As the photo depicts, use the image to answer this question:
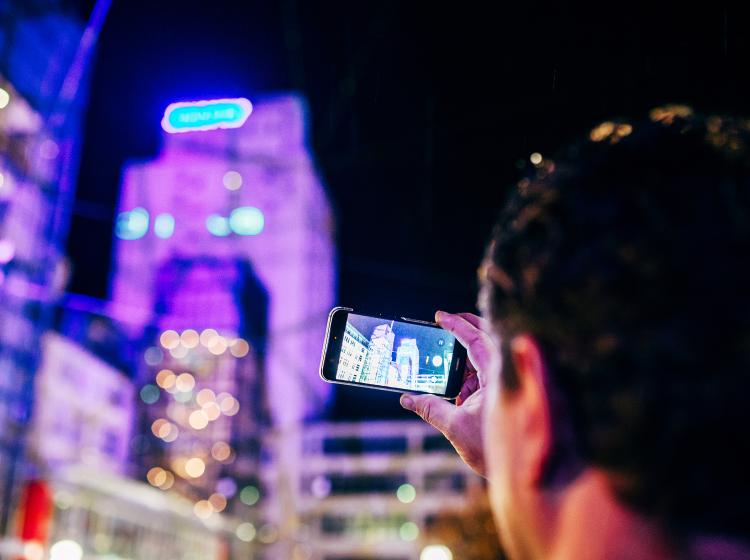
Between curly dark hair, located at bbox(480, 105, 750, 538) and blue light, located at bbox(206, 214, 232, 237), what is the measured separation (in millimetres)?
70507

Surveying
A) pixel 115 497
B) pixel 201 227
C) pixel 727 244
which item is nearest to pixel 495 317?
pixel 727 244

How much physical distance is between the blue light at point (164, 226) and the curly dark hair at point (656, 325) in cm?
6323

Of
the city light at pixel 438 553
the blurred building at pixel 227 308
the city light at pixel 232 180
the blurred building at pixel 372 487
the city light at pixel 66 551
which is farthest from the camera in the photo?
the blurred building at pixel 372 487

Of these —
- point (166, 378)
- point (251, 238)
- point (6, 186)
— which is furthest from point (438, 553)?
point (251, 238)

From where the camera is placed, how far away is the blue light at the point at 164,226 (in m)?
63.0

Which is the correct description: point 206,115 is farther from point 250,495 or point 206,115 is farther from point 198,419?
point 250,495

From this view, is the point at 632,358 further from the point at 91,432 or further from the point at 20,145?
the point at 91,432

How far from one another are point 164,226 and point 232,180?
360 inches

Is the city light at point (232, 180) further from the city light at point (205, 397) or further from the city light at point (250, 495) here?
the city light at point (250, 495)

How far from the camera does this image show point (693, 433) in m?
0.96

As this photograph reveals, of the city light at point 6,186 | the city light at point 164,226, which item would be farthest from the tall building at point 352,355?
the city light at point 164,226

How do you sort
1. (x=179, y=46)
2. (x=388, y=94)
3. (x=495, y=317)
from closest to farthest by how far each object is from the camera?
1. (x=495, y=317)
2. (x=179, y=46)
3. (x=388, y=94)

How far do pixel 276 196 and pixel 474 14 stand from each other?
68.8 m

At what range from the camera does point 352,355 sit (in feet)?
8.22
